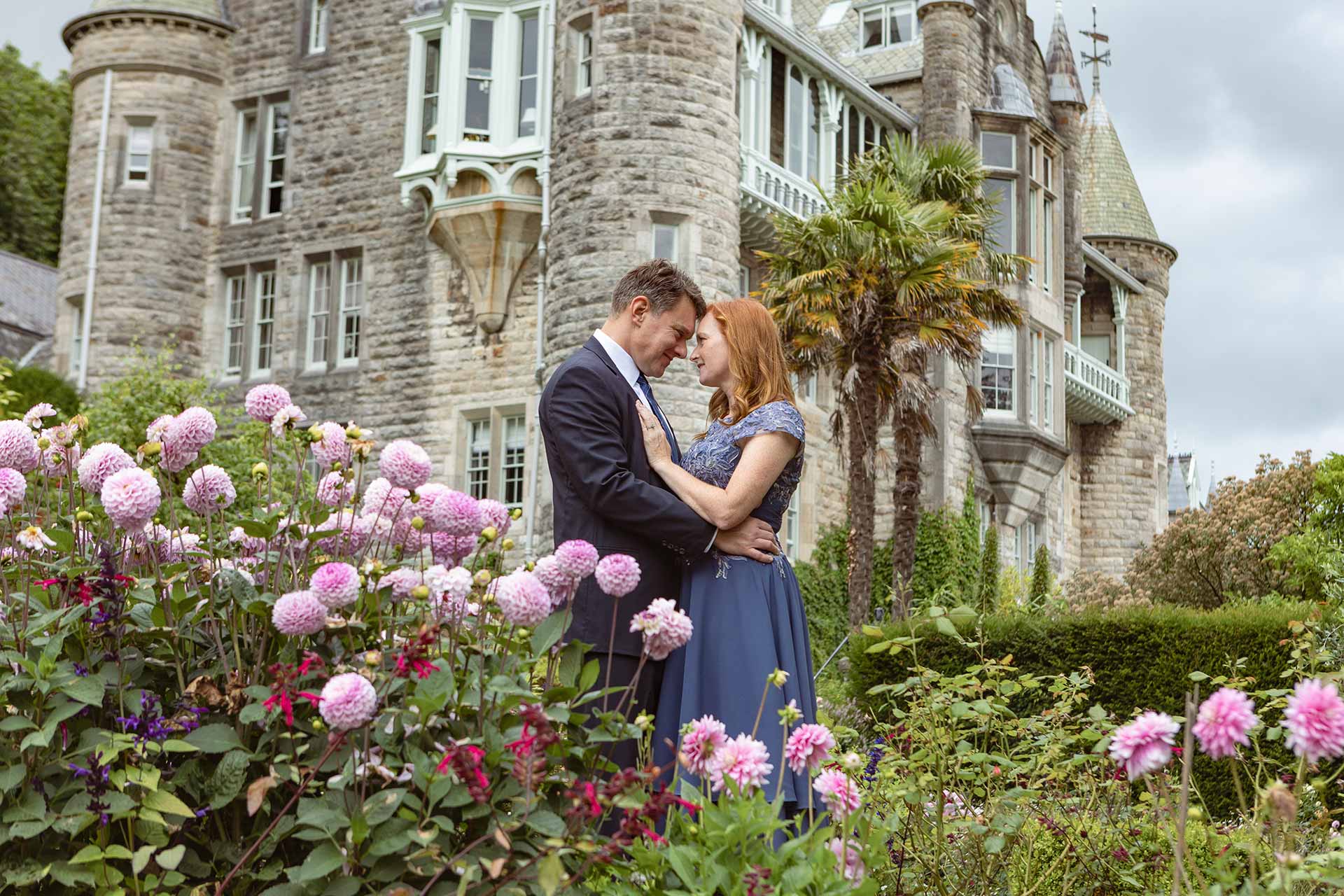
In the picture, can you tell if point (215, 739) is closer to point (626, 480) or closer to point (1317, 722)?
point (626, 480)

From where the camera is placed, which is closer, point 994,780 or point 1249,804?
point 994,780

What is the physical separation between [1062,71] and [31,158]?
2464cm

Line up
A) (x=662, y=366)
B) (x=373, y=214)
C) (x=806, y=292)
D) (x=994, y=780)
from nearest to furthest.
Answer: (x=662, y=366)
(x=994, y=780)
(x=806, y=292)
(x=373, y=214)

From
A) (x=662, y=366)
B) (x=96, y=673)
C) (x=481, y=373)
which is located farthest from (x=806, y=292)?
(x=96, y=673)

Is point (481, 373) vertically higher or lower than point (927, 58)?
lower

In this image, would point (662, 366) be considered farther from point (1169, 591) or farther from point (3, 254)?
point (3, 254)

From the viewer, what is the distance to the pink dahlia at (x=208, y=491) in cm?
375

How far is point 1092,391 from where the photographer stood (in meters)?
29.3

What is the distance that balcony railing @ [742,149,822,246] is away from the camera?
2038 cm

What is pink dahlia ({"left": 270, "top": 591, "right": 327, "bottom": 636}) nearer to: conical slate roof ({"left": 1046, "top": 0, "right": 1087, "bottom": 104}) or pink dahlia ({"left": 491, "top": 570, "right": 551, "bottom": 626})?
pink dahlia ({"left": 491, "top": 570, "right": 551, "bottom": 626})

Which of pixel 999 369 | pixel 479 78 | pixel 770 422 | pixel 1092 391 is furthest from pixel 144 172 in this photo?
pixel 770 422

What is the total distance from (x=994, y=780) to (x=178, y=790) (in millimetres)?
3619

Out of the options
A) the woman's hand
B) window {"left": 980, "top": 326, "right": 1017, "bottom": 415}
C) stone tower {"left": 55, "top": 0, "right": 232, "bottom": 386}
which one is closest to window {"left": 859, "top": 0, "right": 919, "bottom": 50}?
window {"left": 980, "top": 326, "right": 1017, "bottom": 415}

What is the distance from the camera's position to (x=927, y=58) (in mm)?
25000
